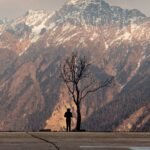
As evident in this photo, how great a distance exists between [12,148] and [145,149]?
4.59 m

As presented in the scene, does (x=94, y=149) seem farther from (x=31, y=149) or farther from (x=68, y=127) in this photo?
(x=68, y=127)

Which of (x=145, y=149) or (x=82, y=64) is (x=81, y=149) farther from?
(x=82, y=64)

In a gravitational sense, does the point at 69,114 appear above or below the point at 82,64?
below

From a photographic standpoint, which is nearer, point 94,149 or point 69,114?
point 94,149

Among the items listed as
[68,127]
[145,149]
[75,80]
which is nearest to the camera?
[145,149]

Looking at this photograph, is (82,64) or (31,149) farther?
(82,64)

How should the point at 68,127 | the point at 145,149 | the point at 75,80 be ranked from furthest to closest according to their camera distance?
the point at 75,80 → the point at 68,127 → the point at 145,149

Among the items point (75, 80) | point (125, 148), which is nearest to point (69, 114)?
point (75, 80)

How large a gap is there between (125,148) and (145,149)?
1.09 m

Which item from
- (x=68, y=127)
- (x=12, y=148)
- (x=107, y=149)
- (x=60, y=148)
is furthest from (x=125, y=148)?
(x=68, y=127)

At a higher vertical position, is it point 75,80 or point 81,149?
point 75,80

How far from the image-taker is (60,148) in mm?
19969

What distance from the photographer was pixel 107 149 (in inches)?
786

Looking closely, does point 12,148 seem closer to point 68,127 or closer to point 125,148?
point 125,148
